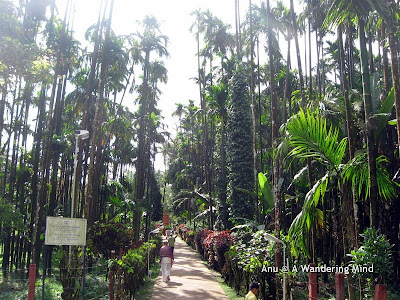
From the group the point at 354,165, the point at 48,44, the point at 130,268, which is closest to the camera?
the point at 354,165

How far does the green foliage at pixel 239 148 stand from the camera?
2053 cm

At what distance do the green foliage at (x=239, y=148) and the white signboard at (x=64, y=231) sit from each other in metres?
13.1

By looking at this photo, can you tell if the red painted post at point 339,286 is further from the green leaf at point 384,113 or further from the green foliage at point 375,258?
the green leaf at point 384,113

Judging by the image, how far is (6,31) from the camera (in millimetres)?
9805

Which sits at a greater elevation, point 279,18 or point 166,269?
point 279,18

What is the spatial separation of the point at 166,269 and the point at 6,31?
9.26 meters

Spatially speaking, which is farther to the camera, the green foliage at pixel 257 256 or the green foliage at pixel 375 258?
the green foliage at pixel 257 256

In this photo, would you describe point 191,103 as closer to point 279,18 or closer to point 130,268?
point 279,18

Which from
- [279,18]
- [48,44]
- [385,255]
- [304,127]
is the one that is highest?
[279,18]

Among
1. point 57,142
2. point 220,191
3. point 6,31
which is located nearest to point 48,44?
point 57,142

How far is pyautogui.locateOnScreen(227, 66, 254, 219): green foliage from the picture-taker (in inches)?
808

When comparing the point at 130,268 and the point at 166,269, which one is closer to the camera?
the point at 130,268

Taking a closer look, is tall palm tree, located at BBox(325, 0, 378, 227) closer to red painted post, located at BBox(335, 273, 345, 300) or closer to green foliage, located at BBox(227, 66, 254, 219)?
red painted post, located at BBox(335, 273, 345, 300)

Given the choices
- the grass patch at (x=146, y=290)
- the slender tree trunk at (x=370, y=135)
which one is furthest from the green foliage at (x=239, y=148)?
the slender tree trunk at (x=370, y=135)
